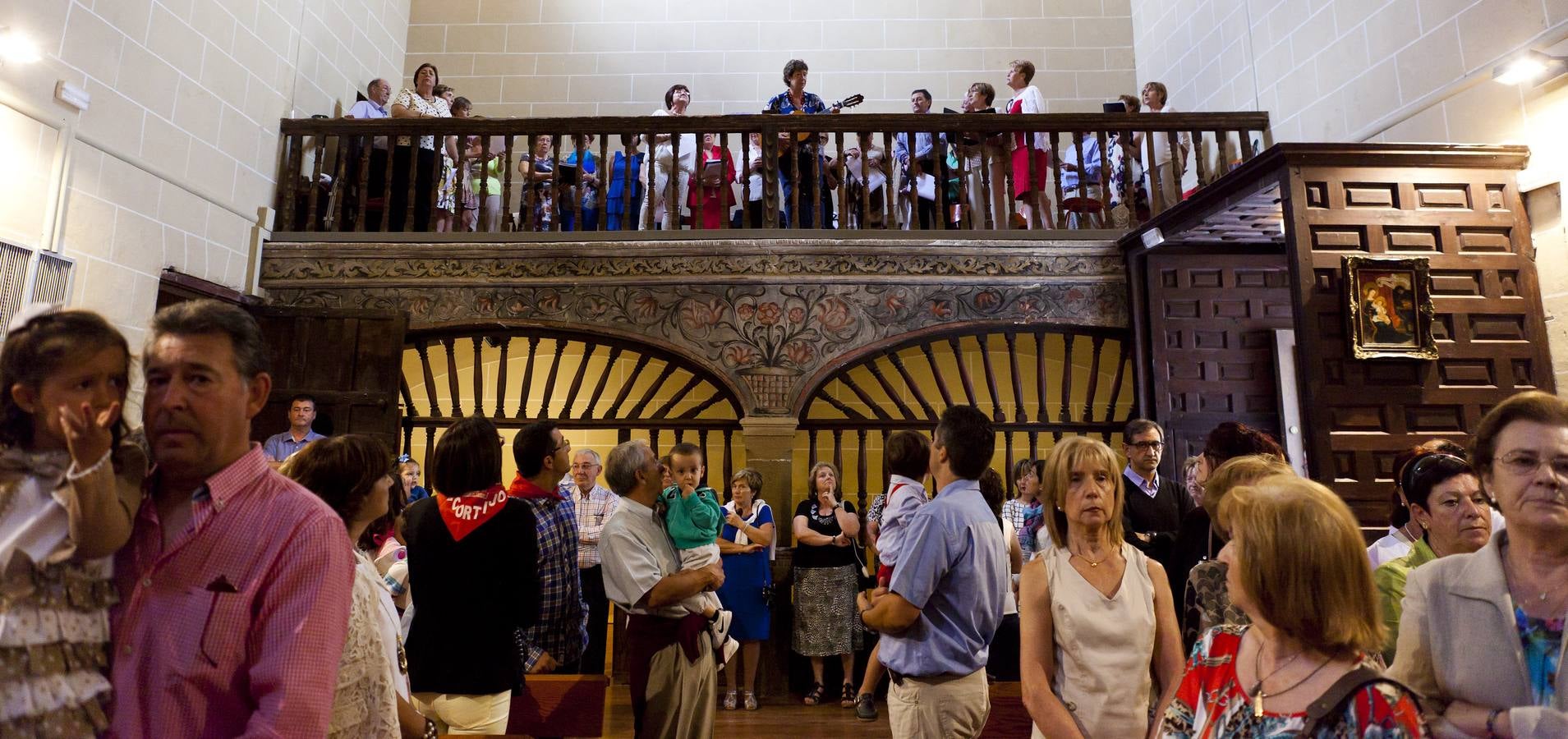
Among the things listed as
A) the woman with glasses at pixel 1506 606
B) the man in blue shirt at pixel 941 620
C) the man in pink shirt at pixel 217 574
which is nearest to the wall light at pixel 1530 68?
the woman with glasses at pixel 1506 606

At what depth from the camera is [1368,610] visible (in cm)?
126

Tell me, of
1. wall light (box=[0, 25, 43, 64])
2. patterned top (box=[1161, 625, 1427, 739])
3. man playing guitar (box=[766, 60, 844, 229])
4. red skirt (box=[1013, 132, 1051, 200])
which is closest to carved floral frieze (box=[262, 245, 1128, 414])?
man playing guitar (box=[766, 60, 844, 229])

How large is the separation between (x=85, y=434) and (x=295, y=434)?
4784mm

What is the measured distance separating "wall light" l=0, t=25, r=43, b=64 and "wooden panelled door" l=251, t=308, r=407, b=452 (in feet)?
6.29

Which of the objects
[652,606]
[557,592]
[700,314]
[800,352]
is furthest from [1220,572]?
[700,314]

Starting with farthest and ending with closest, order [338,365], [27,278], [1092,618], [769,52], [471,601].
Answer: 1. [769,52]
2. [338,365]
3. [27,278]
4. [471,601]
5. [1092,618]

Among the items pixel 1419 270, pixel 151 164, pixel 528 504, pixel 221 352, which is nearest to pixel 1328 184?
pixel 1419 270

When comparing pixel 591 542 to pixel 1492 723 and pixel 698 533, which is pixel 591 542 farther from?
pixel 1492 723

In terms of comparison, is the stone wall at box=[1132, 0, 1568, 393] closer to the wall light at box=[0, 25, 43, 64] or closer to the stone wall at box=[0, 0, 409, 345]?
the stone wall at box=[0, 0, 409, 345]

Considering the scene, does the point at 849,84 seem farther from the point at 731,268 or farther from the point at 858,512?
the point at 858,512

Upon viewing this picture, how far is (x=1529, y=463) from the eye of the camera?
1.51 meters

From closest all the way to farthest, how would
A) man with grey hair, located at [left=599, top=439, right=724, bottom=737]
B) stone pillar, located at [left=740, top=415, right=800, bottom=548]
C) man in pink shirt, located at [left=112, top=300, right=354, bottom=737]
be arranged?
1. man in pink shirt, located at [left=112, top=300, right=354, bottom=737]
2. man with grey hair, located at [left=599, top=439, right=724, bottom=737]
3. stone pillar, located at [left=740, top=415, right=800, bottom=548]

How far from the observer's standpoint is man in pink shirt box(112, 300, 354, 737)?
115cm

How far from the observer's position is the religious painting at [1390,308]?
4.10 meters
